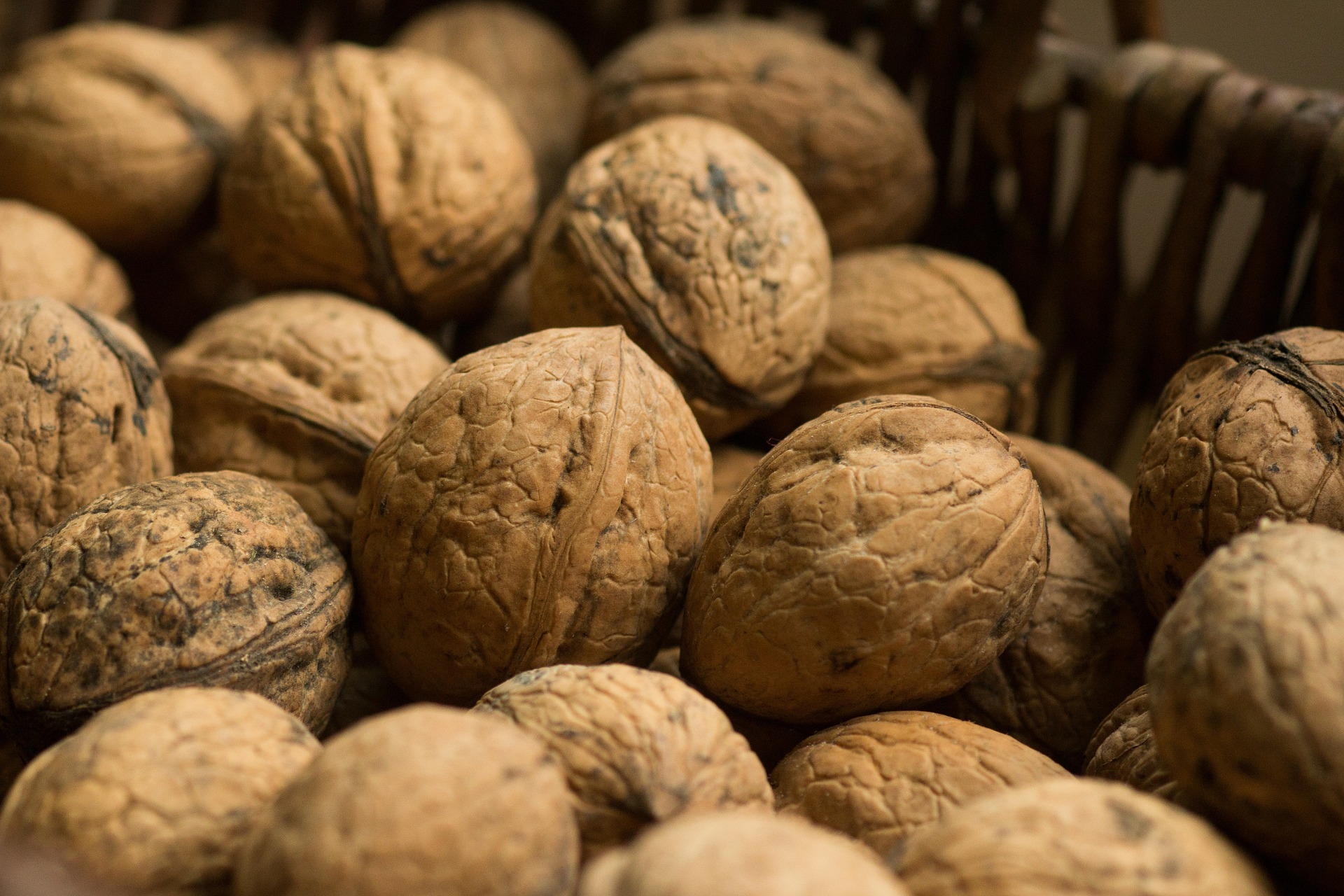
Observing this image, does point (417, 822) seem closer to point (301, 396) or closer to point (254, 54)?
point (301, 396)

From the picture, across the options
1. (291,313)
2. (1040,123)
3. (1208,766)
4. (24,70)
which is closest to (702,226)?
(291,313)

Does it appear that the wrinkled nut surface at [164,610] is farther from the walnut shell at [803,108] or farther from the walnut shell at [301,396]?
the walnut shell at [803,108]

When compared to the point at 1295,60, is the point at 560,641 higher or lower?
lower

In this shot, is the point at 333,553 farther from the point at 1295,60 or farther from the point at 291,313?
the point at 1295,60

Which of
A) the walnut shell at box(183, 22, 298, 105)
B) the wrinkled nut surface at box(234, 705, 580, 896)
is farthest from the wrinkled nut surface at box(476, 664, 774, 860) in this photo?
the walnut shell at box(183, 22, 298, 105)

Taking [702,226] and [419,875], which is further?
[702,226]

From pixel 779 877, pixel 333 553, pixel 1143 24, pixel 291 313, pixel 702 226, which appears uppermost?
pixel 1143 24

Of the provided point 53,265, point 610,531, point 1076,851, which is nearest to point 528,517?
point 610,531
